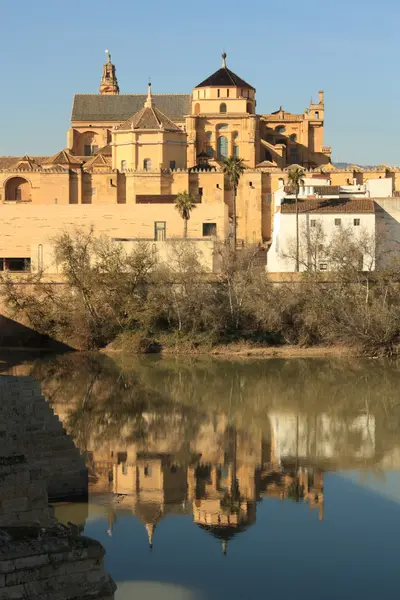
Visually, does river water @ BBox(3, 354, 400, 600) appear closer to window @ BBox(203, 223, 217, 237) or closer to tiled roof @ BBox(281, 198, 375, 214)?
tiled roof @ BBox(281, 198, 375, 214)

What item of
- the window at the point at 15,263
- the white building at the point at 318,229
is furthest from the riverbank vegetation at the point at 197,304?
the window at the point at 15,263

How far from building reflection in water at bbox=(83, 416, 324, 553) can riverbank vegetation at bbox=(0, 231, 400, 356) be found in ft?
44.6

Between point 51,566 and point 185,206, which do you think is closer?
point 51,566

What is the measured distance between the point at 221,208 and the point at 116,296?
1192 centimetres

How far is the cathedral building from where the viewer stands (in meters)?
49.3

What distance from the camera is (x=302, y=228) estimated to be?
1721 inches

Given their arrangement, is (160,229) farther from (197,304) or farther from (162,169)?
(197,304)

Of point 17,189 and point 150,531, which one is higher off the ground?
point 17,189

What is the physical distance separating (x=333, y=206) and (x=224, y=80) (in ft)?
57.7

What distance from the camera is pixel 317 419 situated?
83.9ft

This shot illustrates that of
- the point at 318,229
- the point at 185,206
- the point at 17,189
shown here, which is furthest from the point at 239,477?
the point at 17,189

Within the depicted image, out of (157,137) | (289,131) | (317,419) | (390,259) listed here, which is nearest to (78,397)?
(317,419)

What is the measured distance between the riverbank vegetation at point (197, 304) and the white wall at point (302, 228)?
271 cm

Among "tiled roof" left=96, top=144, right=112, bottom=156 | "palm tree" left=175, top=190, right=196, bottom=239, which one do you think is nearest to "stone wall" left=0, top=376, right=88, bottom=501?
"palm tree" left=175, top=190, right=196, bottom=239
